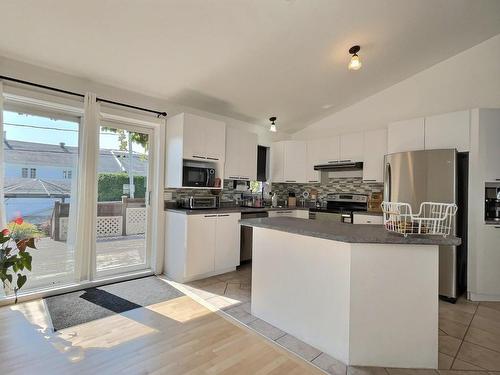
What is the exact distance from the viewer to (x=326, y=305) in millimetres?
1879

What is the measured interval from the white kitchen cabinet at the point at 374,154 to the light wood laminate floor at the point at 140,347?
2.96 m

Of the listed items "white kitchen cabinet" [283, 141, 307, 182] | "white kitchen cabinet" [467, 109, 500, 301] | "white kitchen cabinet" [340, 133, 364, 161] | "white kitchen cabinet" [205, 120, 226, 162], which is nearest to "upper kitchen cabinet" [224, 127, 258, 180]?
"white kitchen cabinet" [205, 120, 226, 162]

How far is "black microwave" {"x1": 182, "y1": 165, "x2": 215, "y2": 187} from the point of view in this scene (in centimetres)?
351

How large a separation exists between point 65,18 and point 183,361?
2.83 metres

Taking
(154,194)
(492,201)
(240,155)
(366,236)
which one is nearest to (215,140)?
(240,155)

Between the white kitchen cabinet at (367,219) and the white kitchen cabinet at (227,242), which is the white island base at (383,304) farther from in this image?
the white kitchen cabinet at (367,219)

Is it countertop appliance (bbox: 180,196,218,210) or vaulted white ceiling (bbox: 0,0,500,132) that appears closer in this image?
vaulted white ceiling (bbox: 0,0,500,132)

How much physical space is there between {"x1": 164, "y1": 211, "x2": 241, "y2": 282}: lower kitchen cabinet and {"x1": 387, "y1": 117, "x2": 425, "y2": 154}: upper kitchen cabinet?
2.38 metres

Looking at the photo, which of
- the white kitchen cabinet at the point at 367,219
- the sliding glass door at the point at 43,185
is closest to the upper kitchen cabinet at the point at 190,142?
the sliding glass door at the point at 43,185

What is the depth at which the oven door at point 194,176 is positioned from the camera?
138 inches

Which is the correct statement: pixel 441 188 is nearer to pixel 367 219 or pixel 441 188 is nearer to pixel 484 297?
pixel 367 219

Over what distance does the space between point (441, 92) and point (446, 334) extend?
3.19 metres

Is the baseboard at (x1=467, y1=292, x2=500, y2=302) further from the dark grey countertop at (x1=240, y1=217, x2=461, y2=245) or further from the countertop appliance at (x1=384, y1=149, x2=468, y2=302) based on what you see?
the dark grey countertop at (x1=240, y1=217, x2=461, y2=245)

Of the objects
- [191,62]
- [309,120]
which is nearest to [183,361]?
[191,62]
